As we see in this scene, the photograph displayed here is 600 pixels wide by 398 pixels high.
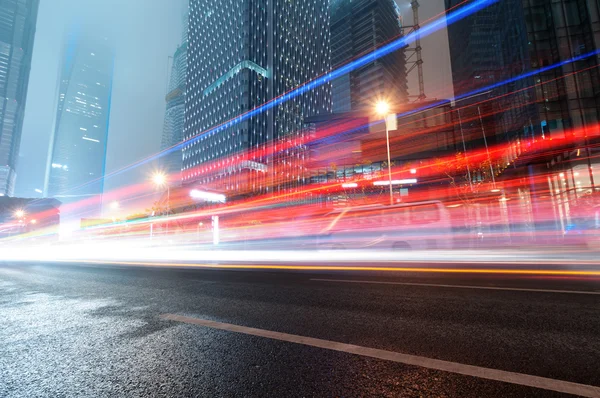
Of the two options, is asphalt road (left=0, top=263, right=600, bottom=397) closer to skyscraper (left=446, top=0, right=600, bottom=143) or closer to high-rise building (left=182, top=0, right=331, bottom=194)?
skyscraper (left=446, top=0, right=600, bottom=143)

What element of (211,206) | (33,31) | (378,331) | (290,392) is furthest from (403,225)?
(33,31)

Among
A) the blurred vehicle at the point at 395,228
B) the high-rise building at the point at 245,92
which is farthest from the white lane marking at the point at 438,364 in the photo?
the high-rise building at the point at 245,92

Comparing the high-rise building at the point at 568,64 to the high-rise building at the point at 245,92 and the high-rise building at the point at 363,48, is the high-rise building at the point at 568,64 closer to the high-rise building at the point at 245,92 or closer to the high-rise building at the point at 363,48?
the high-rise building at the point at 245,92

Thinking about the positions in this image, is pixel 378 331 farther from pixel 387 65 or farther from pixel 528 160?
pixel 387 65

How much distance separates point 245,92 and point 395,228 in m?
94.7

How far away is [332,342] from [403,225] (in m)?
7.20

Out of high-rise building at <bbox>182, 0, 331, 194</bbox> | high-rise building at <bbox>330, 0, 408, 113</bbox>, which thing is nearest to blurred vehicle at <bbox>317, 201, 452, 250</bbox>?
high-rise building at <bbox>182, 0, 331, 194</bbox>

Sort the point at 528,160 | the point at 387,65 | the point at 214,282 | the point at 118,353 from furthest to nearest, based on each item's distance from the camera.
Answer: the point at 387,65 < the point at 528,160 < the point at 214,282 < the point at 118,353

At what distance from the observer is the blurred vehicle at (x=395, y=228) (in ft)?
30.5

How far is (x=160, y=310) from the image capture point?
4520 millimetres

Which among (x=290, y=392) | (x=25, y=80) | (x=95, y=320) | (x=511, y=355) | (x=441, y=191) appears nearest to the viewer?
(x=290, y=392)

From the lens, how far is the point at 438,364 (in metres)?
2.42

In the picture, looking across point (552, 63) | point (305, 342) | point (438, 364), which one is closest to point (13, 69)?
point (552, 63)

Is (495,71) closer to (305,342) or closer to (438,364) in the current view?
(438,364)
